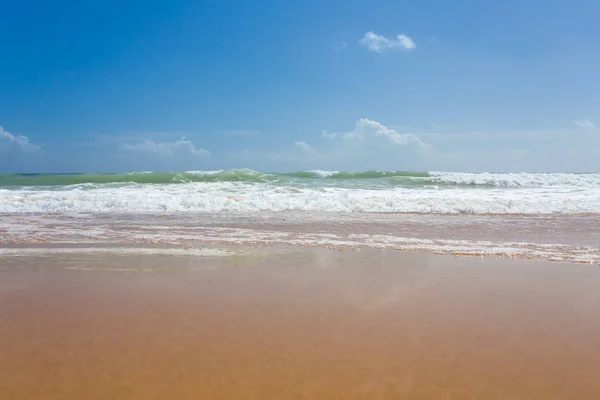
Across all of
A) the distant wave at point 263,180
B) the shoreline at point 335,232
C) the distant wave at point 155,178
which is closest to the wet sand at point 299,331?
the shoreline at point 335,232

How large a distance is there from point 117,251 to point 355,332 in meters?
5.12

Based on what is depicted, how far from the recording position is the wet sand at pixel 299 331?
3.03 meters

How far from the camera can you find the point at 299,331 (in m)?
4.00

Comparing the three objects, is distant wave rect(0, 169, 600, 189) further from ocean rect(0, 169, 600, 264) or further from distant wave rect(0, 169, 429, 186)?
ocean rect(0, 169, 600, 264)

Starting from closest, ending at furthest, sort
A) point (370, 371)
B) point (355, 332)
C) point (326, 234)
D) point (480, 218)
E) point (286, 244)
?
point (370, 371) → point (355, 332) → point (286, 244) → point (326, 234) → point (480, 218)

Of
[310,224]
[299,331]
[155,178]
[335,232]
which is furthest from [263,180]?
[299,331]

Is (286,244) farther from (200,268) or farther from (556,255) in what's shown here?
(556,255)

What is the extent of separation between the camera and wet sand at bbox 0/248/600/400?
3.03 metres

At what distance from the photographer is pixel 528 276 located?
19.7 ft

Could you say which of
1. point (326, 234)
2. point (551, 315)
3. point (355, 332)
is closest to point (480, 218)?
point (326, 234)

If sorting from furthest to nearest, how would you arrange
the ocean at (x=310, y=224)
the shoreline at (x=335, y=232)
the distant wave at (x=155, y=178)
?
the distant wave at (x=155, y=178) < the ocean at (x=310, y=224) < the shoreline at (x=335, y=232)

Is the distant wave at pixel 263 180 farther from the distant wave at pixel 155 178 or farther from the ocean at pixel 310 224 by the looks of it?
the ocean at pixel 310 224

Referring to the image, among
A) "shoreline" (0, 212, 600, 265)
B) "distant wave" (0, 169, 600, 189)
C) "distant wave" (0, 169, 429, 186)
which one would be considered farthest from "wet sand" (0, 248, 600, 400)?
"distant wave" (0, 169, 429, 186)

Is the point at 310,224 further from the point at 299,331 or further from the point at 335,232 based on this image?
the point at 299,331
